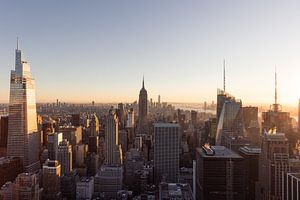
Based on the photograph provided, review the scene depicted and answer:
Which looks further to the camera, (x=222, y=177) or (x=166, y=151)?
(x=166, y=151)

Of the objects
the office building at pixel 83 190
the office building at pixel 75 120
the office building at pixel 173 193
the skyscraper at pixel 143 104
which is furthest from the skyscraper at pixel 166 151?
the skyscraper at pixel 143 104

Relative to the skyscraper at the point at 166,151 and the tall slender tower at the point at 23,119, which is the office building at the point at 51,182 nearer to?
the tall slender tower at the point at 23,119

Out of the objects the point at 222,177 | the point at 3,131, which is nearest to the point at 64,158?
the point at 3,131

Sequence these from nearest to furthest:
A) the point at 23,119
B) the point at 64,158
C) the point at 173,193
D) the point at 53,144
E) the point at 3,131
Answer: the point at 173,193, the point at 64,158, the point at 23,119, the point at 3,131, the point at 53,144

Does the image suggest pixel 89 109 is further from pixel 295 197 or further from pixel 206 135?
pixel 295 197

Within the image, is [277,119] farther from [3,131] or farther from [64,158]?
[3,131]
